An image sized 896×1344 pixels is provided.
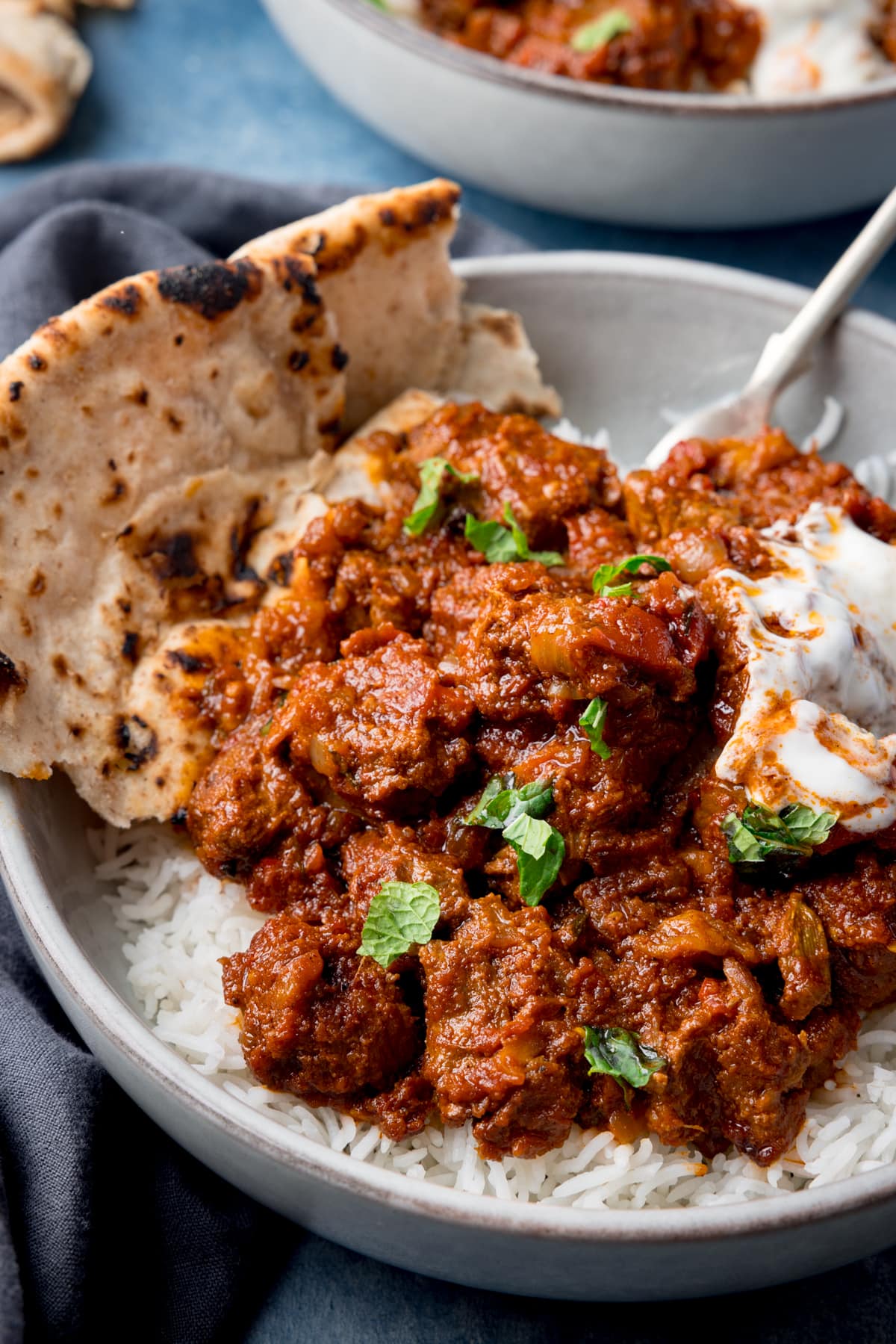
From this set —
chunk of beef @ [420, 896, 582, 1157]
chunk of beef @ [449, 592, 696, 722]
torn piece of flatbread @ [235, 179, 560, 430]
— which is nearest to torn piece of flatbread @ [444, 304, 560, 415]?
torn piece of flatbread @ [235, 179, 560, 430]

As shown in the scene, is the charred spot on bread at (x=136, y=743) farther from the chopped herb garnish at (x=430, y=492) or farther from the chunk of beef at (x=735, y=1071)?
the chunk of beef at (x=735, y=1071)

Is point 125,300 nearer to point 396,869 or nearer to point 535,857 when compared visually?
point 396,869

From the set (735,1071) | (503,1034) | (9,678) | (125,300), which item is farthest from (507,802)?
(125,300)

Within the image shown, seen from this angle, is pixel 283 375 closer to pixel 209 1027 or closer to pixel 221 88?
pixel 209 1027

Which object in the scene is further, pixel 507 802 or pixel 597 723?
pixel 507 802

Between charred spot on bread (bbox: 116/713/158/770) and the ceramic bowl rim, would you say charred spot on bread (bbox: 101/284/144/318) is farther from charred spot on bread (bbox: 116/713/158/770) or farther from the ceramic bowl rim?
the ceramic bowl rim
